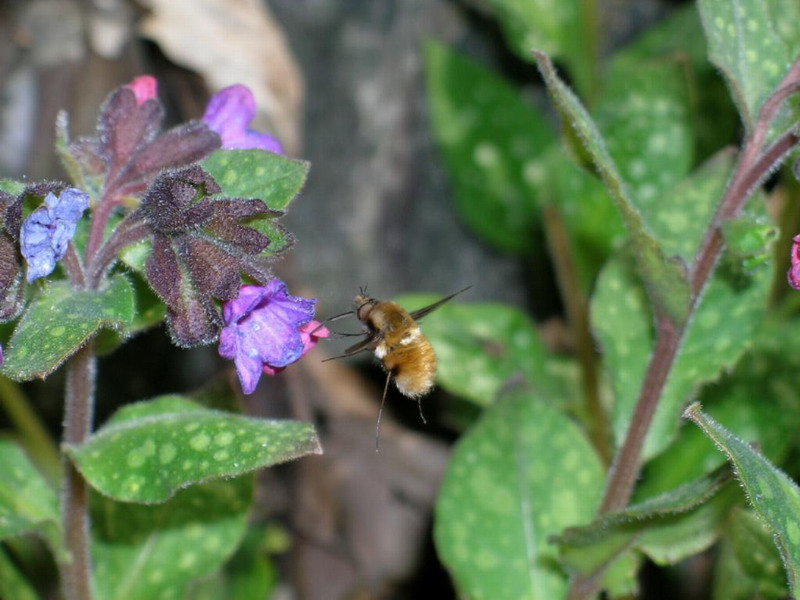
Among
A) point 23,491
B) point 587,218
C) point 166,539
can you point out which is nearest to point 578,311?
point 587,218

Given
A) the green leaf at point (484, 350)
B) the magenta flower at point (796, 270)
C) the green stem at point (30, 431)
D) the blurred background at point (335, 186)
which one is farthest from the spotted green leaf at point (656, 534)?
the green stem at point (30, 431)

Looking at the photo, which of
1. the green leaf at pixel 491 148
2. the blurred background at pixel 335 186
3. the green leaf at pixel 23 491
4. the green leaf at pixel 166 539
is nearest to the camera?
the green leaf at pixel 23 491

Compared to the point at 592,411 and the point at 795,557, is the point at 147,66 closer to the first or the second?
the point at 592,411

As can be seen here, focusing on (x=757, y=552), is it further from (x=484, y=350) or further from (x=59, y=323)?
(x=59, y=323)

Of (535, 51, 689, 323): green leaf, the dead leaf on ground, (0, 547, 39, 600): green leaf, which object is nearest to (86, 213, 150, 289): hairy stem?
(535, 51, 689, 323): green leaf

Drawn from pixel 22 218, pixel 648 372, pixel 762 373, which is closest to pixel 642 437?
pixel 648 372

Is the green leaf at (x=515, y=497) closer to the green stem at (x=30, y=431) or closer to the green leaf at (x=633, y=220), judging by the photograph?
the green leaf at (x=633, y=220)
